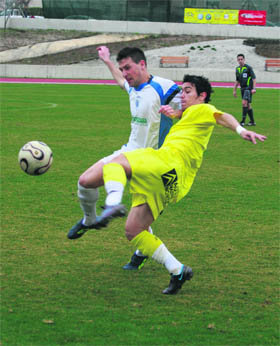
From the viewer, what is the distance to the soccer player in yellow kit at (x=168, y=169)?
5367mm

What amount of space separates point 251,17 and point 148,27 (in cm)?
945

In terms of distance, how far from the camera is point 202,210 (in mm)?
8867

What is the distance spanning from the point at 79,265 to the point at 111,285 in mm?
678

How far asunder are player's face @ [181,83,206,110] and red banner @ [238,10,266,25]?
174 ft

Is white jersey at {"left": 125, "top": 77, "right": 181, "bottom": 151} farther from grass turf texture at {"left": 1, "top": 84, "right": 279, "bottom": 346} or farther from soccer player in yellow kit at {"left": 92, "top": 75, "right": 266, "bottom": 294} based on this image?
grass turf texture at {"left": 1, "top": 84, "right": 279, "bottom": 346}

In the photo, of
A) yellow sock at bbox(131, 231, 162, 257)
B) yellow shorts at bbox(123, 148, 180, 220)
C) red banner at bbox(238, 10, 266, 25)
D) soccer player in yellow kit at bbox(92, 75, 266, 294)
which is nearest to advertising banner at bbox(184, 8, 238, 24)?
red banner at bbox(238, 10, 266, 25)

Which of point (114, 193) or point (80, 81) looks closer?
point (114, 193)

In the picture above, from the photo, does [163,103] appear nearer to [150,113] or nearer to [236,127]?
[150,113]

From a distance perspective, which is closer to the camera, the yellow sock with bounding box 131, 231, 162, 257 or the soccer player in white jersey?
the yellow sock with bounding box 131, 231, 162, 257

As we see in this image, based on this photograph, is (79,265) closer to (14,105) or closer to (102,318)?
(102,318)

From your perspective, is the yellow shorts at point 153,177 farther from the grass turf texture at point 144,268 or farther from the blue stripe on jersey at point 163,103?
the blue stripe on jersey at point 163,103

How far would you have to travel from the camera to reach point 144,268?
6.39 meters

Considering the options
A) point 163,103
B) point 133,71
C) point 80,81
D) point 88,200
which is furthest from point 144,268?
point 80,81

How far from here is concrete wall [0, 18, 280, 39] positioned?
56.4 m
